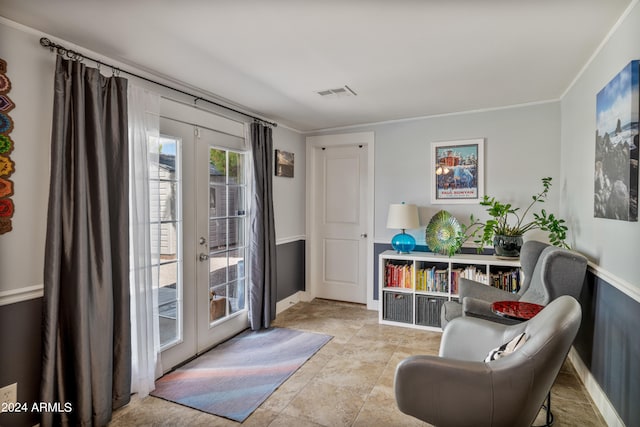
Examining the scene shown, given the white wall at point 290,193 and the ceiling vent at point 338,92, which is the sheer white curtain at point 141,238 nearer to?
the ceiling vent at point 338,92

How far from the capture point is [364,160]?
450cm

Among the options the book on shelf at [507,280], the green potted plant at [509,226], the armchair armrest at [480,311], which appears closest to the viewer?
the armchair armrest at [480,311]

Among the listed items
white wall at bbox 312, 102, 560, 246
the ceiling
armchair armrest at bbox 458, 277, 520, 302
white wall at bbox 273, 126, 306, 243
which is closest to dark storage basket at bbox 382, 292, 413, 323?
white wall at bbox 312, 102, 560, 246

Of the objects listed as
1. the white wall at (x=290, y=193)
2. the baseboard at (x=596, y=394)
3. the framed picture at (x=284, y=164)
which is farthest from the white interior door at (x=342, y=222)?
the baseboard at (x=596, y=394)

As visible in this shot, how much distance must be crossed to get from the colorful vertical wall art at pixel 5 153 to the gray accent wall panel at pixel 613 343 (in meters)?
3.26

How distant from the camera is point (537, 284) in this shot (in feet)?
8.70

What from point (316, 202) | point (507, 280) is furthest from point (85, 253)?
point (507, 280)

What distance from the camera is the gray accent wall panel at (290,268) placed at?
4277mm

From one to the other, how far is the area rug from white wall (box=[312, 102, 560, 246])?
173cm

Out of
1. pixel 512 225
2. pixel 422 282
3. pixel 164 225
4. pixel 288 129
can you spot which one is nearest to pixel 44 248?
pixel 164 225

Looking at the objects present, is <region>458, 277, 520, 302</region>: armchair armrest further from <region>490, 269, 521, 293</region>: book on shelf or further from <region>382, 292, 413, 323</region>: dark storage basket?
<region>382, 292, 413, 323</region>: dark storage basket

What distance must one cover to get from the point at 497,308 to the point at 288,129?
3.12 metres

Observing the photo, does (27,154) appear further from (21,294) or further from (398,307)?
(398,307)

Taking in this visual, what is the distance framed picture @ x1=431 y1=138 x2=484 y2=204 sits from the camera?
12.4ft
